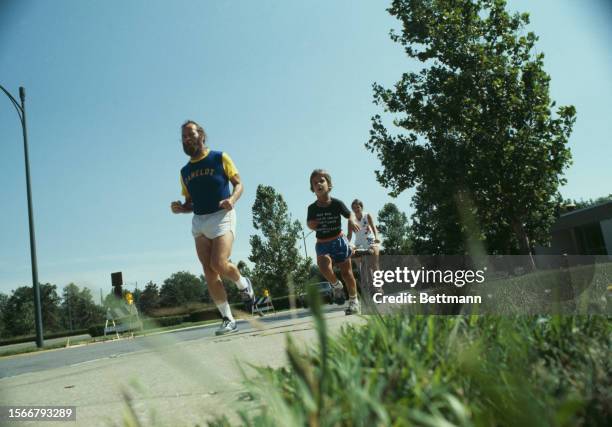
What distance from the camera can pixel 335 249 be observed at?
6.90m

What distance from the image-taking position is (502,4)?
16.4 metres

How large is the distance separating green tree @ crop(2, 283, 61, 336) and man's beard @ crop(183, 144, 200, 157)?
107 metres

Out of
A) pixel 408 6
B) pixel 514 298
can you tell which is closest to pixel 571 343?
pixel 514 298

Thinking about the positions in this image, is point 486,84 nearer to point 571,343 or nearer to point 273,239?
point 571,343

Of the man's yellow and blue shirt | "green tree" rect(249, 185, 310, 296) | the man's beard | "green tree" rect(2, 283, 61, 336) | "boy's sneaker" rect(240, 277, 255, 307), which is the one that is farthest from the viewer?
"green tree" rect(2, 283, 61, 336)

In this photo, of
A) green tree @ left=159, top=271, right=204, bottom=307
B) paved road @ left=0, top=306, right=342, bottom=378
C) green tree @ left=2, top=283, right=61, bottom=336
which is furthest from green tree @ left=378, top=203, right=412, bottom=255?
paved road @ left=0, top=306, right=342, bottom=378

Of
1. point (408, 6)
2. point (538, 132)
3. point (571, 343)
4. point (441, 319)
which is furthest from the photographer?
point (408, 6)

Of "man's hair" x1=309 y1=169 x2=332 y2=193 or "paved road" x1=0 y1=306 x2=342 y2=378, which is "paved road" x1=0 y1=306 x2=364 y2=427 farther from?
"man's hair" x1=309 y1=169 x2=332 y2=193

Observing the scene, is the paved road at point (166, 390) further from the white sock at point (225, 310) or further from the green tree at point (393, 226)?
the green tree at point (393, 226)

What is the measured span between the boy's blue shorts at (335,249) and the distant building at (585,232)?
30526 mm

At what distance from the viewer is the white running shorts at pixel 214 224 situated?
16.7 ft

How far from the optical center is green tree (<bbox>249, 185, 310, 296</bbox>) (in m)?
46.4

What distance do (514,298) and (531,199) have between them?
1384cm

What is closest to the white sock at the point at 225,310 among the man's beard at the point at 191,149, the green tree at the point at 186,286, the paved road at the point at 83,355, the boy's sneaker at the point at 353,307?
the paved road at the point at 83,355
